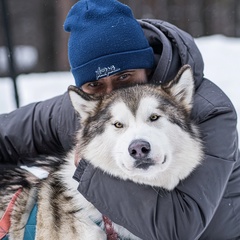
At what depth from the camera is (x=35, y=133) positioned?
3.06m

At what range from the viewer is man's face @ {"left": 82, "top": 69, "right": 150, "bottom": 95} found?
2672 millimetres

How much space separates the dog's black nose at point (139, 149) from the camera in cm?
211

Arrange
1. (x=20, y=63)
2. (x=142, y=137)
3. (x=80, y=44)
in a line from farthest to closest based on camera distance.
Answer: (x=20, y=63), (x=80, y=44), (x=142, y=137)

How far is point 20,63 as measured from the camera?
1289cm

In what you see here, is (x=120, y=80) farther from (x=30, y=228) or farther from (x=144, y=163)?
(x=30, y=228)

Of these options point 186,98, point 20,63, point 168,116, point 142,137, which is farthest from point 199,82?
point 20,63

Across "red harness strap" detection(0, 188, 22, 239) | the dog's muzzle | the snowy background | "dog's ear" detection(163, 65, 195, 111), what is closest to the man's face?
"dog's ear" detection(163, 65, 195, 111)

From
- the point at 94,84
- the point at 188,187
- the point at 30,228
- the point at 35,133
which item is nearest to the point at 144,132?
the point at 188,187

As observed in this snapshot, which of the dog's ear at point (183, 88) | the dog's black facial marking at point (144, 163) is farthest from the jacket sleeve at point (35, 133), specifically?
the dog's black facial marking at point (144, 163)

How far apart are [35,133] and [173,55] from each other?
1017mm

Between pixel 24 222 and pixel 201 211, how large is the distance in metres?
0.94

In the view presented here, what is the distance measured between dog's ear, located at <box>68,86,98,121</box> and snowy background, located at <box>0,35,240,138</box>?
401 centimetres

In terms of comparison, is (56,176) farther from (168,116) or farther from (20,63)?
(20,63)

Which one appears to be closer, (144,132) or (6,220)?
(144,132)
